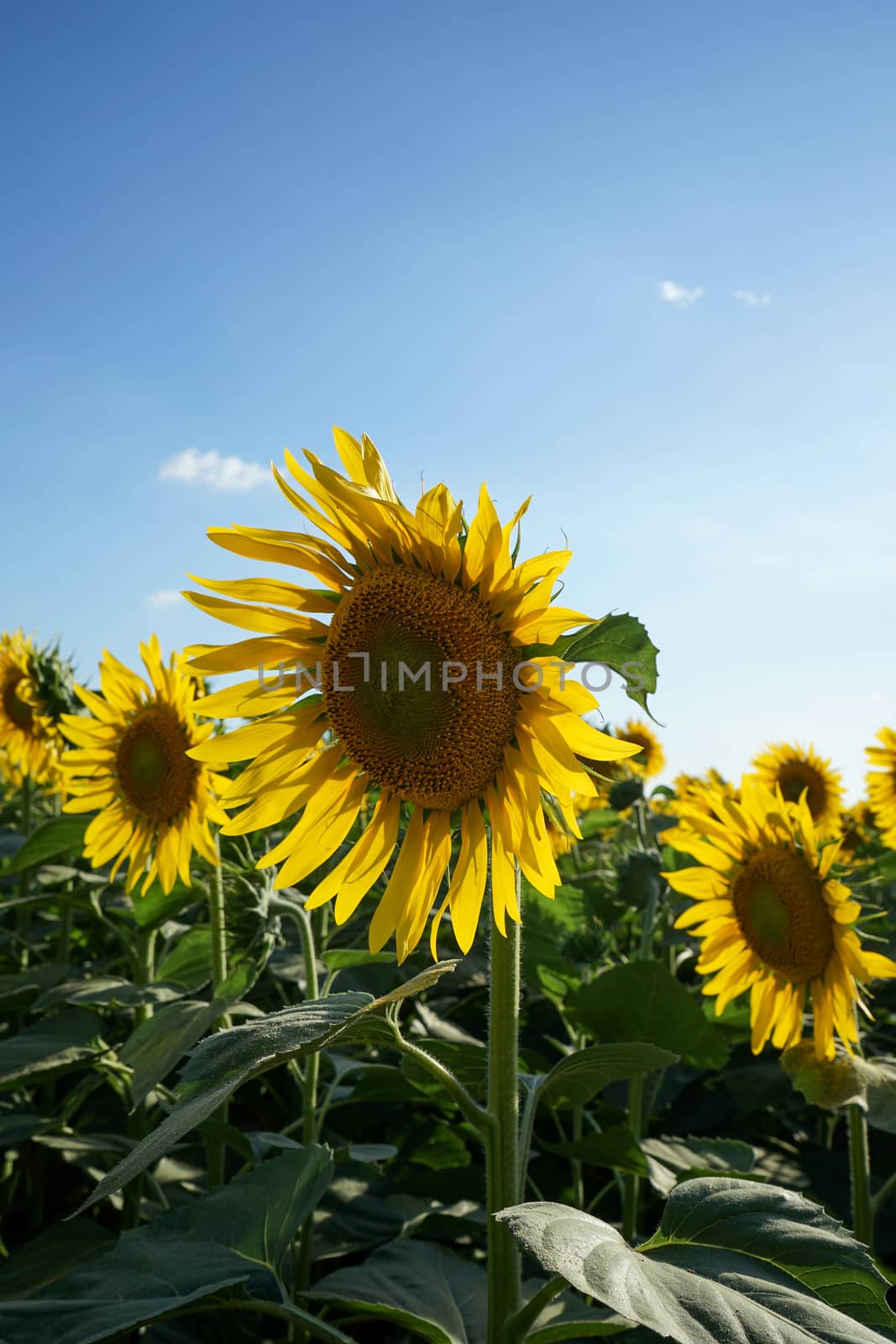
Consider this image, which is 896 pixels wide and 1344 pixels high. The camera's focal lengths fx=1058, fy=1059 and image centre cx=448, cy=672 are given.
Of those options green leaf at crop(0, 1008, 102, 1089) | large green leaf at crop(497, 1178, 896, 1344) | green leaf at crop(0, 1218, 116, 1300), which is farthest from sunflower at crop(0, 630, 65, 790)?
large green leaf at crop(497, 1178, 896, 1344)

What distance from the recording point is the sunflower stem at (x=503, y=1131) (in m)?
1.64

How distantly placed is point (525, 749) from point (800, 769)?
4.08 metres

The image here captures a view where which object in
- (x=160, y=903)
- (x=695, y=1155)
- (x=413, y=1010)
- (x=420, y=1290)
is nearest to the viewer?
(x=420, y=1290)

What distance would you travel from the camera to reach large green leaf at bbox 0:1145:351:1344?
1556 millimetres

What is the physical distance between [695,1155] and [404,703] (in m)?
1.58

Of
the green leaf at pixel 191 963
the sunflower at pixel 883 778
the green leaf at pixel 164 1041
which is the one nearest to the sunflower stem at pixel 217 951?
the green leaf at pixel 164 1041

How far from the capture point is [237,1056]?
1381 mm

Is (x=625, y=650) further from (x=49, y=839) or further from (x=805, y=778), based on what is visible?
(x=805, y=778)

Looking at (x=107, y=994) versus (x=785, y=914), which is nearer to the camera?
(x=107, y=994)

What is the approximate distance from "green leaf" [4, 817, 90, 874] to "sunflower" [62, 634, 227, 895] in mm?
45

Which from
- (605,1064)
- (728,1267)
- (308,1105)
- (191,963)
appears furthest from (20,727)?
(728,1267)

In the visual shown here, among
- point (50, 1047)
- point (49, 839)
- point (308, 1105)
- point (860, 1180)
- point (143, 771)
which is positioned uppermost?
point (143, 771)

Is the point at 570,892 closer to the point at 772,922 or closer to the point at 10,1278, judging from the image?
the point at 772,922

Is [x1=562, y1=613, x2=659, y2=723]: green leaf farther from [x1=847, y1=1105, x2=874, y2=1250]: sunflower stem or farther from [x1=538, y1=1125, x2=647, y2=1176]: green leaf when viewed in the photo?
[x1=847, y1=1105, x2=874, y2=1250]: sunflower stem
